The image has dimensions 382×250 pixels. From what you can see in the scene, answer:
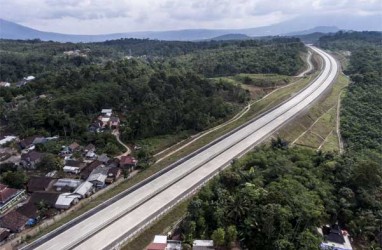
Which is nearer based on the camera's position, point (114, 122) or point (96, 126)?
point (96, 126)

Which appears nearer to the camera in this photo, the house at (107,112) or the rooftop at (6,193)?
the rooftop at (6,193)

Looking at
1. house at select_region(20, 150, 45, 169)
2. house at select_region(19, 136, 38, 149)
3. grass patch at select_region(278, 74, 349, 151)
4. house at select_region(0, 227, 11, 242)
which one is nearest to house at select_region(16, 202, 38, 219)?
house at select_region(0, 227, 11, 242)

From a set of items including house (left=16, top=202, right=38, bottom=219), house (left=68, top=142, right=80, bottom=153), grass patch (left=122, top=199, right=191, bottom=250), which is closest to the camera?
grass patch (left=122, top=199, right=191, bottom=250)

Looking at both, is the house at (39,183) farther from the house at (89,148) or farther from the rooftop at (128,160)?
the house at (89,148)

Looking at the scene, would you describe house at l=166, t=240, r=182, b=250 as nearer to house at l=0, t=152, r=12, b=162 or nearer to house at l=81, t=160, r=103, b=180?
house at l=81, t=160, r=103, b=180

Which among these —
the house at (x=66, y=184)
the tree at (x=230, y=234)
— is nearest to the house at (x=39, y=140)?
the house at (x=66, y=184)

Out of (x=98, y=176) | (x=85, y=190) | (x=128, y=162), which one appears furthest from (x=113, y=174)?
(x=85, y=190)

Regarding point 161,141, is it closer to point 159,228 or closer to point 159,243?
point 159,228
